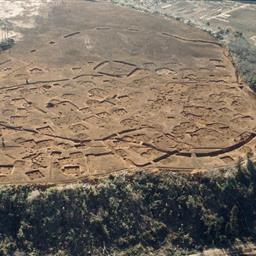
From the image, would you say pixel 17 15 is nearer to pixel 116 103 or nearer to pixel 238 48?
pixel 116 103

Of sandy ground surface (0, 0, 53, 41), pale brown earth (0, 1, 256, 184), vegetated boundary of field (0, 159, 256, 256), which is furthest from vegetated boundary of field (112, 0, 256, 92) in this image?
vegetated boundary of field (0, 159, 256, 256)

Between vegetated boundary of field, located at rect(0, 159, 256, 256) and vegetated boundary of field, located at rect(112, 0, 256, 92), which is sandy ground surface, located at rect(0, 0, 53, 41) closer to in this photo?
vegetated boundary of field, located at rect(112, 0, 256, 92)

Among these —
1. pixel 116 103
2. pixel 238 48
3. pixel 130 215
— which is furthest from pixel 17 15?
pixel 130 215

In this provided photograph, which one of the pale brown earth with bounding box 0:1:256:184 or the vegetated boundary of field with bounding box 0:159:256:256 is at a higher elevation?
the pale brown earth with bounding box 0:1:256:184

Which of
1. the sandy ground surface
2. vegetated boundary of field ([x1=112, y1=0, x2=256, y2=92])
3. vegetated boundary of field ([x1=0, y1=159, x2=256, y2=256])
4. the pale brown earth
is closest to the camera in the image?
vegetated boundary of field ([x1=0, y1=159, x2=256, y2=256])

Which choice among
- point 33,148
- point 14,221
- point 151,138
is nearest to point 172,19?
point 151,138

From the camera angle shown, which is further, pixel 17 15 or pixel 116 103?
pixel 17 15

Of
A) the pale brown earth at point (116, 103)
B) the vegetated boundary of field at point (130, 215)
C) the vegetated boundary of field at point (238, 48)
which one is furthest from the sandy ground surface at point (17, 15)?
the vegetated boundary of field at point (130, 215)
